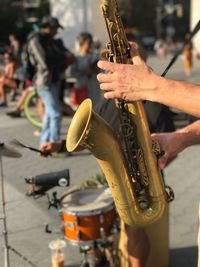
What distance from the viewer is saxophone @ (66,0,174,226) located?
202 cm

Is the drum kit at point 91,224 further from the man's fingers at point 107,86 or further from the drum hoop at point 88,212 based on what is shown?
the man's fingers at point 107,86

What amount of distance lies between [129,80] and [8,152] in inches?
36.0

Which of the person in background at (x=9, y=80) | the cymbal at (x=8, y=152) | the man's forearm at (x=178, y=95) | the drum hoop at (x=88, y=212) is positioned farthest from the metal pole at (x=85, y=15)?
the man's forearm at (x=178, y=95)

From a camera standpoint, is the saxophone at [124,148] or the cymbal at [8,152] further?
the cymbal at [8,152]

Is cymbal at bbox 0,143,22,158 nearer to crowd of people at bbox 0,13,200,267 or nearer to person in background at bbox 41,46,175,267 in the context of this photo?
crowd of people at bbox 0,13,200,267

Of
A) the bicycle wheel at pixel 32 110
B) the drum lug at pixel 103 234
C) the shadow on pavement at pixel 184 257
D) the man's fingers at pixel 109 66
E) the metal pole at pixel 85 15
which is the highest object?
the man's fingers at pixel 109 66

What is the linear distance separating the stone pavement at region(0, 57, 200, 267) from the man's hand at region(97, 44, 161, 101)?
0.75 m

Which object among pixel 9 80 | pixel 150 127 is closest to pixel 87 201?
pixel 150 127

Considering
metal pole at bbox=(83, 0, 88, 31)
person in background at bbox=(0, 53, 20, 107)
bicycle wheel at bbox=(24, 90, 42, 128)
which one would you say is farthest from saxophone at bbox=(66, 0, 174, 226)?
metal pole at bbox=(83, 0, 88, 31)

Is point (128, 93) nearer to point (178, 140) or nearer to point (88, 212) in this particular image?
point (178, 140)

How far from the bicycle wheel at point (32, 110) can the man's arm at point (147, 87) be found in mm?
5854

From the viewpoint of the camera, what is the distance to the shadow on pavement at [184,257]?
3.34 metres

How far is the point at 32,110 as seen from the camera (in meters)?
8.31

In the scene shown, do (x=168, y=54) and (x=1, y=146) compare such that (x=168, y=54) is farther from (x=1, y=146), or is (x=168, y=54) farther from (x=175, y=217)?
(x=1, y=146)
